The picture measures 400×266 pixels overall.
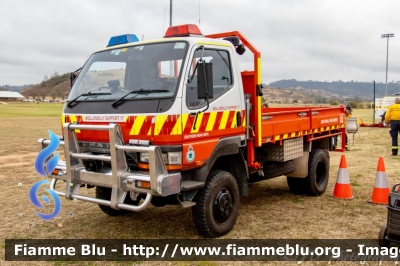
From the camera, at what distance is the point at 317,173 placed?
769 centimetres

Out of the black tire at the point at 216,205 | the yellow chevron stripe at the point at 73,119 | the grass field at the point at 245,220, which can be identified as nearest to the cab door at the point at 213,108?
the black tire at the point at 216,205

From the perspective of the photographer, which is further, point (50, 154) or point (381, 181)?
point (381, 181)

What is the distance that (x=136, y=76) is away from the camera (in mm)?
4949

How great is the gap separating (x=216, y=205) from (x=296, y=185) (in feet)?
9.56

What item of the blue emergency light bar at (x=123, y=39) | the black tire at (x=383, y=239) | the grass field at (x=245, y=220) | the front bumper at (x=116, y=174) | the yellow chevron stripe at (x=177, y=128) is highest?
the blue emergency light bar at (x=123, y=39)

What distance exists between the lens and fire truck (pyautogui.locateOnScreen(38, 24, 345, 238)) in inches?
173

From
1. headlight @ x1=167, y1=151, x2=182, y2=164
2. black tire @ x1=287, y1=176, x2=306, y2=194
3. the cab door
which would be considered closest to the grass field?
black tire @ x1=287, y1=176, x2=306, y2=194

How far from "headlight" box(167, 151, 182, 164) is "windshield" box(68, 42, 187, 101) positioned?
664 millimetres

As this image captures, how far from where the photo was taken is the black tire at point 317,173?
721 cm

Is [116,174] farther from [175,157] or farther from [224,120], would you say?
[224,120]

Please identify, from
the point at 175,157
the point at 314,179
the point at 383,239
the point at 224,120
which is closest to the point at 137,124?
the point at 175,157

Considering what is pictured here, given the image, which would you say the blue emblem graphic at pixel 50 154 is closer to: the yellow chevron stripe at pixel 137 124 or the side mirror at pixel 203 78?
the yellow chevron stripe at pixel 137 124

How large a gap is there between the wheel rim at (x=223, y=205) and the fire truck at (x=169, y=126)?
1cm

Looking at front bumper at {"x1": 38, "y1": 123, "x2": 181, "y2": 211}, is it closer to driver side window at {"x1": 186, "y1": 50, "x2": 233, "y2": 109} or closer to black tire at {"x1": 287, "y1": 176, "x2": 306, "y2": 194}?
driver side window at {"x1": 186, "y1": 50, "x2": 233, "y2": 109}
